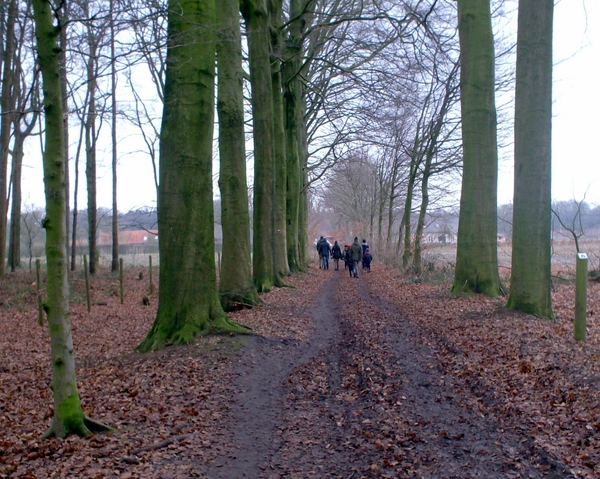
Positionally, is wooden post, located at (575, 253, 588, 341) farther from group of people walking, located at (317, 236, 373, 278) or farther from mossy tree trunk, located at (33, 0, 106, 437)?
group of people walking, located at (317, 236, 373, 278)

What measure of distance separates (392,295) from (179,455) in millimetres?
12232

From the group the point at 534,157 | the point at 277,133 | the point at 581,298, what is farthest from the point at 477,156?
the point at 277,133

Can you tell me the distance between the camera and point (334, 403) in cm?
625

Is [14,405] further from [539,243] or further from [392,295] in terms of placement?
[392,295]

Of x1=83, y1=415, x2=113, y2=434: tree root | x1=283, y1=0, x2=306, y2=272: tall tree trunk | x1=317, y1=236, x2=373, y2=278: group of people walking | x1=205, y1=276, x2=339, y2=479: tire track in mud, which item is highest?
x1=283, y1=0, x2=306, y2=272: tall tree trunk

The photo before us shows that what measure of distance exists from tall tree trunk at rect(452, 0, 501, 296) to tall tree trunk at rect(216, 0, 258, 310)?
17.1 feet

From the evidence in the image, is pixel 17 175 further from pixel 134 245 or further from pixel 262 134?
pixel 134 245

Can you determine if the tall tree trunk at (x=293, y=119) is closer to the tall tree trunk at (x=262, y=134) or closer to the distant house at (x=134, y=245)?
the tall tree trunk at (x=262, y=134)

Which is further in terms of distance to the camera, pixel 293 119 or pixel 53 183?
pixel 293 119

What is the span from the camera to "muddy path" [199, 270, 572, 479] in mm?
4477

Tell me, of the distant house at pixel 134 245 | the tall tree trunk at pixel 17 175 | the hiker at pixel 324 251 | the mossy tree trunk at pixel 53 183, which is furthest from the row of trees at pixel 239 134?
the distant house at pixel 134 245

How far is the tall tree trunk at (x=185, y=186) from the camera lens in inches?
340

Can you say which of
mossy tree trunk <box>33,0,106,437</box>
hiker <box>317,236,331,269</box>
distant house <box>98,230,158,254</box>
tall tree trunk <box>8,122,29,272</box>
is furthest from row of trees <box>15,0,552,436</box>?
distant house <box>98,230,158,254</box>

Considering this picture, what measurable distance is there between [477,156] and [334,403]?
835 centimetres
